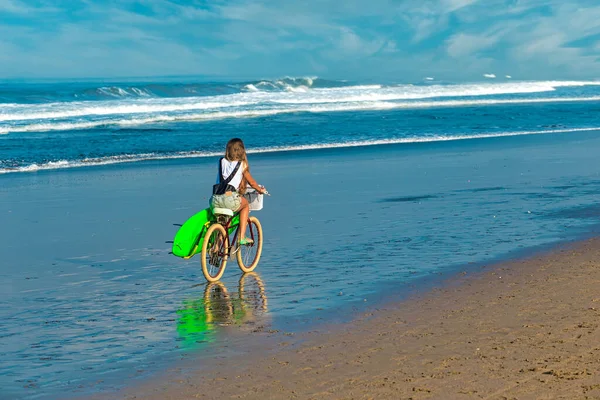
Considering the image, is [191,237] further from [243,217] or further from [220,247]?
[243,217]

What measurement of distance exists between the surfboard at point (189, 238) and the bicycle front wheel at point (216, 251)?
10 cm

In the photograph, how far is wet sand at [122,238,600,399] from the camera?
183 inches

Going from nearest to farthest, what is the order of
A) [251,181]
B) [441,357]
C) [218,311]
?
[441,357], [218,311], [251,181]

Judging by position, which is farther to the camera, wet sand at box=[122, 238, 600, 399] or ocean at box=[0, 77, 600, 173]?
ocean at box=[0, 77, 600, 173]

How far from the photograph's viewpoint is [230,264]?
29.5ft

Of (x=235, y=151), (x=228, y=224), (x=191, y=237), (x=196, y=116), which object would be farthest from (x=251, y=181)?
(x=196, y=116)

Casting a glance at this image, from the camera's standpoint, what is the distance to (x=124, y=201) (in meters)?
13.6

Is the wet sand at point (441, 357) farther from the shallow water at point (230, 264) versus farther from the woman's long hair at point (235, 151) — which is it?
the woman's long hair at point (235, 151)

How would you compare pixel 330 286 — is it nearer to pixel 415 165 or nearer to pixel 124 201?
pixel 124 201

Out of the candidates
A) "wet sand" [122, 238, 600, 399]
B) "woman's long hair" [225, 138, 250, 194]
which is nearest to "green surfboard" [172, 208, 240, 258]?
"woman's long hair" [225, 138, 250, 194]

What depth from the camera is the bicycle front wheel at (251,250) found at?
848cm

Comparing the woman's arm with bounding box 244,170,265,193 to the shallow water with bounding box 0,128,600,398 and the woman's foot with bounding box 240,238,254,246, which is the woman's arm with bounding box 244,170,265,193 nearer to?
the woman's foot with bounding box 240,238,254,246

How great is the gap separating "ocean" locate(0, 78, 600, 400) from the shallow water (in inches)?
1.0

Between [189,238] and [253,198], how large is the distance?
94 cm
